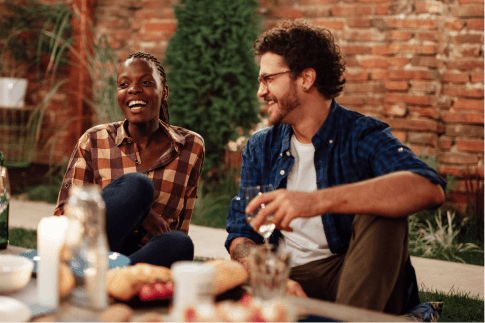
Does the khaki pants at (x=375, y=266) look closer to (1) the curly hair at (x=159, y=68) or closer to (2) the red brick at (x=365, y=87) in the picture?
(1) the curly hair at (x=159, y=68)

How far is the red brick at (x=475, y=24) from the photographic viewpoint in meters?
3.81

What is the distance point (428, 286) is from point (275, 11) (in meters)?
2.82

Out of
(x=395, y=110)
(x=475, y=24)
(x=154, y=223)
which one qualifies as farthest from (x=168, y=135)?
(x=475, y=24)

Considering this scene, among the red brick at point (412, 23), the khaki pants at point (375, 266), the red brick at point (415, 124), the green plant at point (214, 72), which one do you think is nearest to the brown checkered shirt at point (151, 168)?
the khaki pants at point (375, 266)

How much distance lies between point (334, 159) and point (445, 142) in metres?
2.64

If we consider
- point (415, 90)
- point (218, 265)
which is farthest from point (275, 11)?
point (218, 265)

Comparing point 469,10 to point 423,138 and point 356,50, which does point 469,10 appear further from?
point 423,138

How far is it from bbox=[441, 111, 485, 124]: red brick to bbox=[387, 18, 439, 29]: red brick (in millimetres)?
677

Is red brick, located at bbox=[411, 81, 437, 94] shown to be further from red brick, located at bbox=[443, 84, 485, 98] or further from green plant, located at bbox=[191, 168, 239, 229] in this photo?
green plant, located at bbox=[191, 168, 239, 229]

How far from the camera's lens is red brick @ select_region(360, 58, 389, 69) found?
403cm

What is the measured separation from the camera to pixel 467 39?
12.6 feet

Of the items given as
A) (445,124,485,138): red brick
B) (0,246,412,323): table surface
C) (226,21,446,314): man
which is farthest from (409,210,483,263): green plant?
(0,246,412,323): table surface

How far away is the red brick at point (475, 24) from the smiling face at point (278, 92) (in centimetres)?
271

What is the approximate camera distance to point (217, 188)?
13.3ft
